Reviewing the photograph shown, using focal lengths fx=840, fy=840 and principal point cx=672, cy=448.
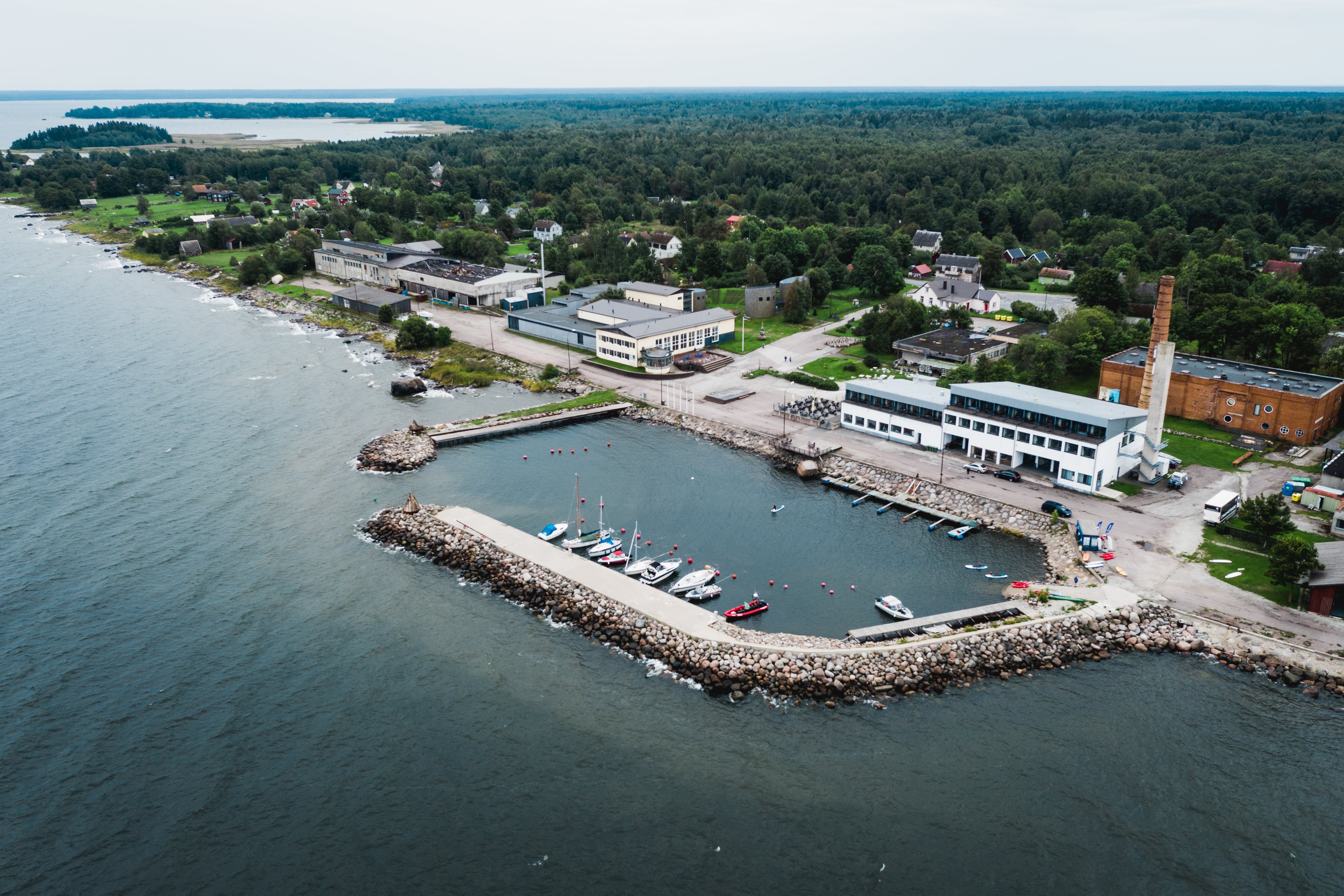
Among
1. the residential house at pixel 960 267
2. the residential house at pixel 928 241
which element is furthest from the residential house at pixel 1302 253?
the residential house at pixel 928 241

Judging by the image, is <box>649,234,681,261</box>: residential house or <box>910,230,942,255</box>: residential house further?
<box>649,234,681,261</box>: residential house

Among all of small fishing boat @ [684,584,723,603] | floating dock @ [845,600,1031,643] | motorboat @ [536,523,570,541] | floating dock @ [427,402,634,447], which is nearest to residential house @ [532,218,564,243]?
floating dock @ [427,402,634,447]

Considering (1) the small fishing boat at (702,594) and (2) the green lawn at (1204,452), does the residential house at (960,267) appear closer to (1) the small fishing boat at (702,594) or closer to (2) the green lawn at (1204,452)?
(2) the green lawn at (1204,452)

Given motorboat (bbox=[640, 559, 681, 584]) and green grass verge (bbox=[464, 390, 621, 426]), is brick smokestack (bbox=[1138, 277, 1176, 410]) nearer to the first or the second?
motorboat (bbox=[640, 559, 681, 584])

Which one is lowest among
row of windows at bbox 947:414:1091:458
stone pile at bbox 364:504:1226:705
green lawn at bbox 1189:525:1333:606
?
stone pile at bbox 364:504:1226:705

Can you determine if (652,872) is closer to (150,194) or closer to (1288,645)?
(1288,645)

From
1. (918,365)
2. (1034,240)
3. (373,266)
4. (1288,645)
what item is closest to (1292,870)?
(1288,645)
